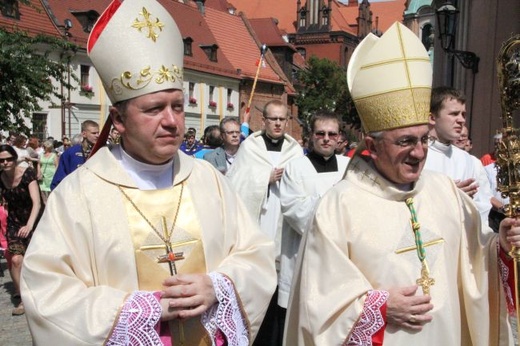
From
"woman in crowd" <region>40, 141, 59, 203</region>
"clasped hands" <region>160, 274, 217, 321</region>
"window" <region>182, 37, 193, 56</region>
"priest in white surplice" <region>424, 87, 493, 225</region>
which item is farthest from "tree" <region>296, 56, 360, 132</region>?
"clasped hands" <region>160, 274, 217, 321</region>

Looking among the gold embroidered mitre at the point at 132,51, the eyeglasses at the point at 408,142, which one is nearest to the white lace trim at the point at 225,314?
the gold embroidered mitre at the point at 132,51

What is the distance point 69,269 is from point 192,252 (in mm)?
565

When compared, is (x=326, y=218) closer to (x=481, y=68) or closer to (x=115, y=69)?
(x=115, y=69)

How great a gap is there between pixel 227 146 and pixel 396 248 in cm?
481

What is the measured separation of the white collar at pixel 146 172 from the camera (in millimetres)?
2990

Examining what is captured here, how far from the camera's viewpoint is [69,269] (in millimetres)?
2709

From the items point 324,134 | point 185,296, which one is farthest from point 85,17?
point 185,296

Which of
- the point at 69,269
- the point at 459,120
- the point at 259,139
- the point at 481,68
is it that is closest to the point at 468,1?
the point at 481,68

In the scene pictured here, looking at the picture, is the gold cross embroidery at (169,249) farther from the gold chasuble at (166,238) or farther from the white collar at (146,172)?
the white collar at (146,172)

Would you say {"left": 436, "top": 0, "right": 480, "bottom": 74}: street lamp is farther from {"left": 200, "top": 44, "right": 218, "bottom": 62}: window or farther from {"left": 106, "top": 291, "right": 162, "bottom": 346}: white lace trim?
{"left": 200, "top": 44, "right": 218, "bottom": 62}: window

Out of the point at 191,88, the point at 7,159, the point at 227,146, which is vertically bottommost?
the point at 7,159

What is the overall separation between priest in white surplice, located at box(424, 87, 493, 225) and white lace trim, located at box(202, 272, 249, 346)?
2003mm

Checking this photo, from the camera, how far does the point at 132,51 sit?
290 cm

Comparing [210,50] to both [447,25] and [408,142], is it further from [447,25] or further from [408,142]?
[408,142]
